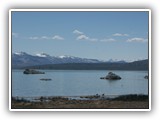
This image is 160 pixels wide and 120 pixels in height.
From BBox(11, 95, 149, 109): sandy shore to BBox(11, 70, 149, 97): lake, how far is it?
45 mm

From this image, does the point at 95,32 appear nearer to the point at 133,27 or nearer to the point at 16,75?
the point at 133,27

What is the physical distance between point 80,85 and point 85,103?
0.46 feet

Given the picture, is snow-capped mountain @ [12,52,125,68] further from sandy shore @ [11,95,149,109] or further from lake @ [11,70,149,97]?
sandy shore @ [11,95,149,109]

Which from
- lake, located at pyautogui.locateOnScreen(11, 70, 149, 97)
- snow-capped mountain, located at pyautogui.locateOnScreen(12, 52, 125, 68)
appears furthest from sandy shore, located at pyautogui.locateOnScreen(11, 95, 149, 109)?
snow-capped mountain, located at pyautogui.locateOnScreen(12, 52, 125, 68)

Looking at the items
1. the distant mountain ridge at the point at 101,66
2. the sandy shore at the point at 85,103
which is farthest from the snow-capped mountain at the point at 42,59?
the sandy shore at the point at 85,103

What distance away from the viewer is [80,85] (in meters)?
3.23

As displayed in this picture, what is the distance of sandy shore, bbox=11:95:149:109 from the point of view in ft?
10.6

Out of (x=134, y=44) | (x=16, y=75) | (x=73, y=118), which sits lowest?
(x=73, y=118)

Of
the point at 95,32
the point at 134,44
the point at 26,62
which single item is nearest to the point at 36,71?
the point at 26,62

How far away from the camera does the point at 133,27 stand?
3.28m

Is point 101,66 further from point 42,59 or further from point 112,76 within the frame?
point 42,59

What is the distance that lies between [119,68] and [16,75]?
0.77 m

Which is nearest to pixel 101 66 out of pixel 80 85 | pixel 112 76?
pixel 112 76

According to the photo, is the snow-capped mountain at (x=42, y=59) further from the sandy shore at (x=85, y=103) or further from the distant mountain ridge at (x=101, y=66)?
the sandy shore at (x=85, y=103)
